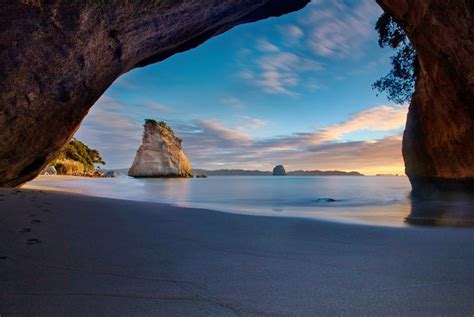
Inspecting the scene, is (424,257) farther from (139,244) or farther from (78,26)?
(78,26)

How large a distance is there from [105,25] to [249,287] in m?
7.20

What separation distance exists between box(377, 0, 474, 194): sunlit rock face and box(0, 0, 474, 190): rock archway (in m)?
0.04

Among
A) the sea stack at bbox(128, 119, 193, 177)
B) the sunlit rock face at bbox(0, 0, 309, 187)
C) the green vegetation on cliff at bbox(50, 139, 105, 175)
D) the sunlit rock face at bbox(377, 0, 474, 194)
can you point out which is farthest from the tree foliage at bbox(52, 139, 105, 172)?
the sunlit rock face at bbox(377, 0, 474, 194)

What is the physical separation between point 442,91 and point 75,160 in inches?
2314

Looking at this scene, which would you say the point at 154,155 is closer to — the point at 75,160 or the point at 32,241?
the point at 75,160

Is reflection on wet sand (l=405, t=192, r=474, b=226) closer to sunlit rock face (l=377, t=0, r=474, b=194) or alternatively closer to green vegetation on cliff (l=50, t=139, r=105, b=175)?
sunlit rock face (l=377, t=0, r=474, b=194)

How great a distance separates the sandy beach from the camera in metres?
1.81

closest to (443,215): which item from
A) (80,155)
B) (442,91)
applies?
(442,91)

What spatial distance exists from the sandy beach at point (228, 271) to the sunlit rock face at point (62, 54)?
3704mm

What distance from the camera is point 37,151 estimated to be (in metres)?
8.38

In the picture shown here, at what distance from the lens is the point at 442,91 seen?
11383 millimetres

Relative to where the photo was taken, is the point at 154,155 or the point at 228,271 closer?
the point at 228,271

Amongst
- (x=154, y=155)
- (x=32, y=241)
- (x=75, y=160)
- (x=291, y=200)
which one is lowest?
(x=291, y=200)

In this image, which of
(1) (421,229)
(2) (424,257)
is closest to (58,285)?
(2) (424,257)
